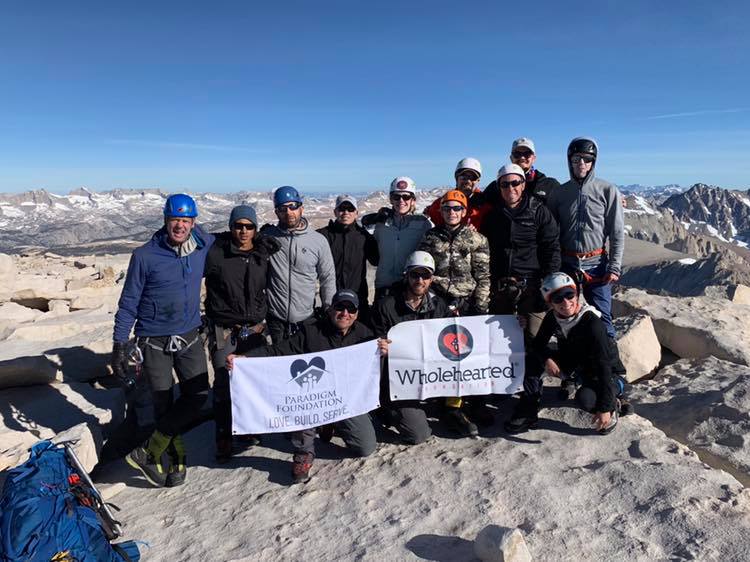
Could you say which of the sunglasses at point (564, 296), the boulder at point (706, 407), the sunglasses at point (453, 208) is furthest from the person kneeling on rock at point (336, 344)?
the boulder at point (706, 407)

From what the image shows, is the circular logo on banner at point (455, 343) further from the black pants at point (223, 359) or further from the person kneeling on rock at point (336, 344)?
the black pants at point (223, 359)

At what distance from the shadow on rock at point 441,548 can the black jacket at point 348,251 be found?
422cm

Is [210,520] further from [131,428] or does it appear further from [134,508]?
[131,428]

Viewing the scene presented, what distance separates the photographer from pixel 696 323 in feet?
35.8

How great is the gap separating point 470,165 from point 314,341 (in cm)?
410

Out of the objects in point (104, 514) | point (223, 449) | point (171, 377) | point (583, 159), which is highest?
point (583, 159)

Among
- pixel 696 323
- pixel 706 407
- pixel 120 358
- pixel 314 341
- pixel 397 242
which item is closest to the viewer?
pixel 120 358

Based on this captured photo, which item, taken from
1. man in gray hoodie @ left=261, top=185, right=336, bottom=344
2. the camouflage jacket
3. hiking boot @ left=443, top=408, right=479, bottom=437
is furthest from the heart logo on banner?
man in gray hoodie @ left=261, top=185, right=336, bottom=344

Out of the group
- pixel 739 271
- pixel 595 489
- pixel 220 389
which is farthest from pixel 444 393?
pixel 739 271

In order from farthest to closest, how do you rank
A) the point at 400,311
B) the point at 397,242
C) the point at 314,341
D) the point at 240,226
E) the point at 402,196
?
the point at 397,242
the point at 402,196
the point at 400,311
the point at 314,341
the point at 240,226

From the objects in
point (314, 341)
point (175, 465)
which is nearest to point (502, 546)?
point (314, 341)

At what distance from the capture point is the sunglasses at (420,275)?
696cm

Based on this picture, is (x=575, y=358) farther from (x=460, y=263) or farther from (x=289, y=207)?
(x=289, y=207)

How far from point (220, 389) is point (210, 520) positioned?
1.78m
